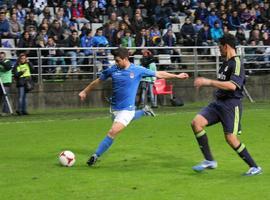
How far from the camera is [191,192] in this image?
9258mm

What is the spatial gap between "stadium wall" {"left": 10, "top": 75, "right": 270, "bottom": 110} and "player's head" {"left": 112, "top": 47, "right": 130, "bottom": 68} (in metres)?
12.2

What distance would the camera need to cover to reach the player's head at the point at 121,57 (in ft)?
38.7

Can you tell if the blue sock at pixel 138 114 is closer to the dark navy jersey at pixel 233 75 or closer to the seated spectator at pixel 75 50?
the dark navy jersey at pixel 233 75

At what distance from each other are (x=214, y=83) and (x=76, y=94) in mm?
15569

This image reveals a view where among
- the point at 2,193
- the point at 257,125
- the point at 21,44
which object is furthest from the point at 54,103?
the point at 2,193

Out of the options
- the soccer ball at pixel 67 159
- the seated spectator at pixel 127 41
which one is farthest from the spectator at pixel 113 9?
the soccer ball at pixel 67 159

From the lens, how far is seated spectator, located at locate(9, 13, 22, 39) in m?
25.1

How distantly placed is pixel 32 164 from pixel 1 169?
0.68 metres

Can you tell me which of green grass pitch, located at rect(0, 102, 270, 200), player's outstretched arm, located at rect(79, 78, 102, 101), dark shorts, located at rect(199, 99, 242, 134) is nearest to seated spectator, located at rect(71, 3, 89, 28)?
green grass pitch, located at rect(0, 102, 270, 200)

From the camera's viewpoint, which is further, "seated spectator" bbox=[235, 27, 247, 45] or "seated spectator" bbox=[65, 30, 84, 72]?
"seated spectator" bbox=[235, 27, 247, 45]

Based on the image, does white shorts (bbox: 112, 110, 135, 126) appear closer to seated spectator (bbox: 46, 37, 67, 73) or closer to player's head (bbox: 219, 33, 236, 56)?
player's head (bbox: 219, 33, 236, 56)

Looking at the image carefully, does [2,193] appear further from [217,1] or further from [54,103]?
[217,1]

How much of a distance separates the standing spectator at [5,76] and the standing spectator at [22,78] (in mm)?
276

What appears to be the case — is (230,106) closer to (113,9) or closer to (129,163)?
(129,163)
